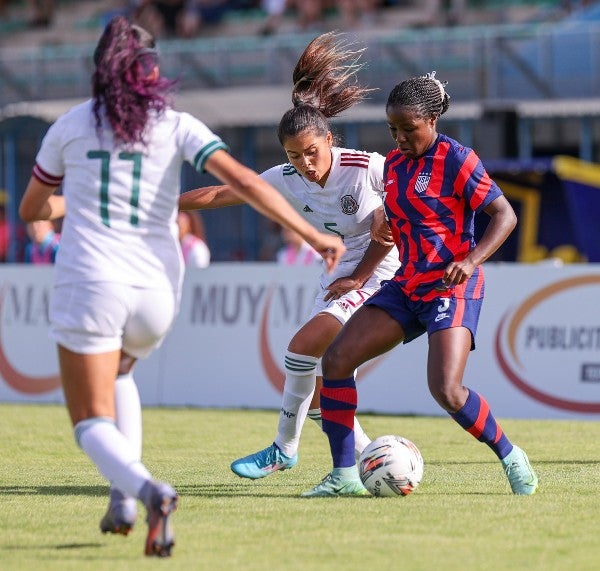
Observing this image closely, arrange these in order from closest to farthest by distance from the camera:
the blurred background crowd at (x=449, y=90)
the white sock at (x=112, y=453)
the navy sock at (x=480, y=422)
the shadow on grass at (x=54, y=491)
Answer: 1. the white sock at (x=112, y=453)
2. the navy sock at (x=480, y=422)
3. the shadow on grass at (x=54, y=491)
4. the blurred background crowd at (x=449, y=90)

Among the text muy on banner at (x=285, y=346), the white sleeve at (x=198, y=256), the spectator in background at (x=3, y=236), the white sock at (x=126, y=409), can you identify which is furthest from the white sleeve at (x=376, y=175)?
the spectator in background at (x=3, y=236)

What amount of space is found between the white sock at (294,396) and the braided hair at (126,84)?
2.39 m

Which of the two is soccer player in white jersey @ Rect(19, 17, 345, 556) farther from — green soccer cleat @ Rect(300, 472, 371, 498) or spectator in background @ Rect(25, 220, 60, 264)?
spectator in background @ Rect(25, 220, 60, 264)

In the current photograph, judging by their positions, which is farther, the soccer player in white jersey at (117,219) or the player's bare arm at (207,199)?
the player's bare arm at (207,199)

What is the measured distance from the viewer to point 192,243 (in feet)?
47.5

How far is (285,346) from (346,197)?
5.73m

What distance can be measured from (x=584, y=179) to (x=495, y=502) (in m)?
12.4

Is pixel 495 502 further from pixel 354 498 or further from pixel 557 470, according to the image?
pixel 557 470

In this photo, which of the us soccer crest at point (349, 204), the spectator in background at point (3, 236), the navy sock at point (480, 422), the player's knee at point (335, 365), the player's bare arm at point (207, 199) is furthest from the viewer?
the spectator in background at point (3, 236)

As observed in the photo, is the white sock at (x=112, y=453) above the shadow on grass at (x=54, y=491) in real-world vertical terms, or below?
above

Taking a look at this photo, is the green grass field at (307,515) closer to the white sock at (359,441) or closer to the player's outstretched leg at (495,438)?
the player's outstretched leg at (495,438)

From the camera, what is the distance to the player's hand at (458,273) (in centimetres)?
648

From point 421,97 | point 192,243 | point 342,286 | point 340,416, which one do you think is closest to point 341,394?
point 340,416

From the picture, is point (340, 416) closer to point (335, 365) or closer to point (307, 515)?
point (335, 365)
